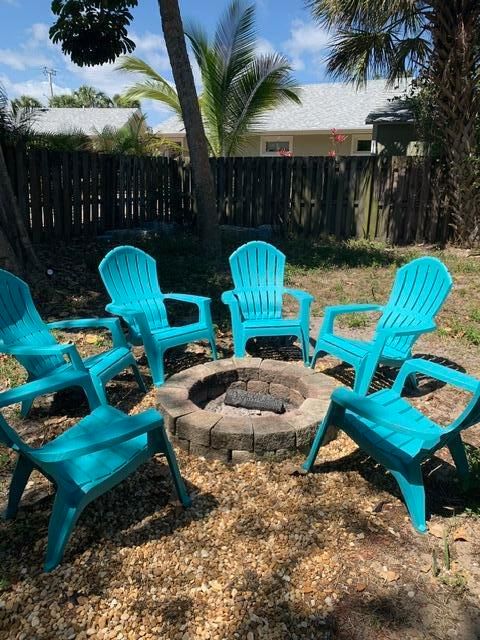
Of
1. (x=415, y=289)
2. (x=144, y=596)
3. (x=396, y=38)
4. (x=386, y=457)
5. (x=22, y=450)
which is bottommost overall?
(x=144, y=596)

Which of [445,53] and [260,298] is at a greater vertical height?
[445,53]

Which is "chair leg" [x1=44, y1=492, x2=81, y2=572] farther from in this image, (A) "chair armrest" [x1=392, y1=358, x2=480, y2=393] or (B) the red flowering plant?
(B) the red flowering plant

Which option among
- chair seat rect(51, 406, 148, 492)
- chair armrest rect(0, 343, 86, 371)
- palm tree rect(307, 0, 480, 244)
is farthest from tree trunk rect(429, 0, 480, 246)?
chair seat rect(51, 406, 148, 492)

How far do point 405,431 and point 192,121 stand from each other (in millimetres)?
6699

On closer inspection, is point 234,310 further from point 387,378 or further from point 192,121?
point 192,121

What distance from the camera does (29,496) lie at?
8.51 feet

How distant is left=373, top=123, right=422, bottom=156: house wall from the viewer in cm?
1435

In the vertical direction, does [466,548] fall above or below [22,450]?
below

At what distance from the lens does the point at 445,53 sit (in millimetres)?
8289

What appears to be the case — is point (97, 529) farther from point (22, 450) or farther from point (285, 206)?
point (285, 206)

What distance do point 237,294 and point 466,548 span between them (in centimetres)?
284

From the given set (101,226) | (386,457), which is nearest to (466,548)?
(386,457)

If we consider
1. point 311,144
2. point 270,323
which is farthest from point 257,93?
point 270,323

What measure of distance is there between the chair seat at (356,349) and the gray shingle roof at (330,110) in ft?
50.5
